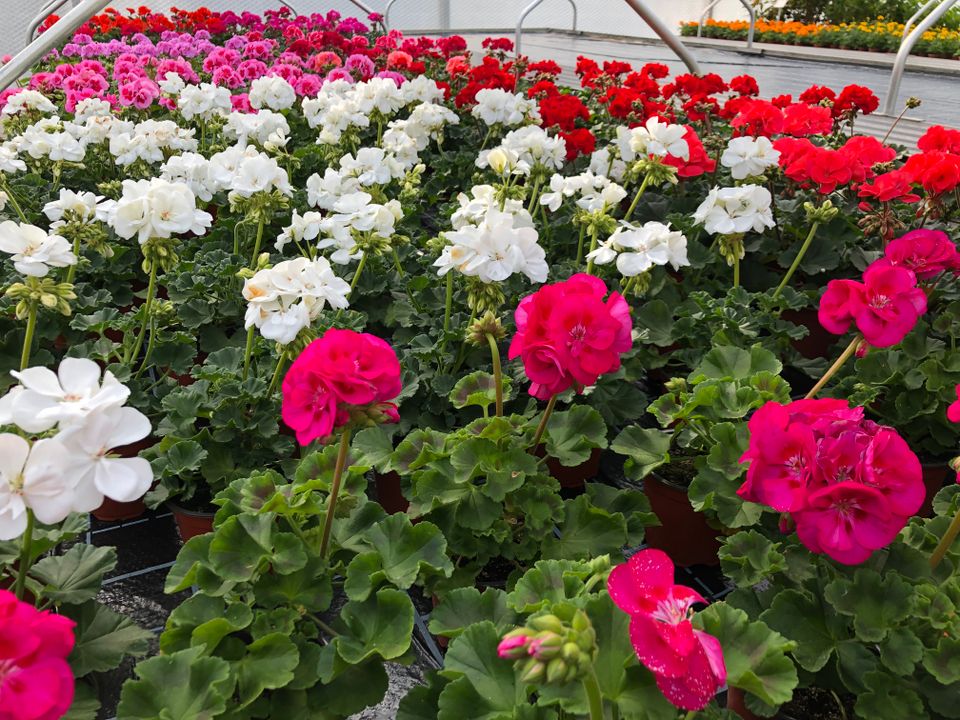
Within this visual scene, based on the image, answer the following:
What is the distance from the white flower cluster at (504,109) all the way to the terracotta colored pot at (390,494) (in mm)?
1820

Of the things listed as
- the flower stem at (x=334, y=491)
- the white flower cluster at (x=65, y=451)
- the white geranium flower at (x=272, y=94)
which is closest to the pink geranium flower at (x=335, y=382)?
the flower stem at (x=334, y=491)

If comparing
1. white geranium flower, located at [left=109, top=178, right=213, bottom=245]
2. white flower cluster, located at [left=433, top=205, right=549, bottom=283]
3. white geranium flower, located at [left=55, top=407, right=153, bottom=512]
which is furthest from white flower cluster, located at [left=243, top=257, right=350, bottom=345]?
white geranium flower, located at [left=55, top=407, right=153, bottom=512]

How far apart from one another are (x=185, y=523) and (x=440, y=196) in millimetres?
2089

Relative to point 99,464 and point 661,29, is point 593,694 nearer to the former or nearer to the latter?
point 99,464

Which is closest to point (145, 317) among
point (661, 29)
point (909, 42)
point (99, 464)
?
point (99, 464)

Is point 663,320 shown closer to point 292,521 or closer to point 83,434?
point 292,521

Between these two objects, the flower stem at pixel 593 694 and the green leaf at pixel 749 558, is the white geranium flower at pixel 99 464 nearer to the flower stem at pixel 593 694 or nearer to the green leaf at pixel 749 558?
the flower stem at pixel 593 694

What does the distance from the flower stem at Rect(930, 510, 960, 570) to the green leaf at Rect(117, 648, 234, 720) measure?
3.22ft

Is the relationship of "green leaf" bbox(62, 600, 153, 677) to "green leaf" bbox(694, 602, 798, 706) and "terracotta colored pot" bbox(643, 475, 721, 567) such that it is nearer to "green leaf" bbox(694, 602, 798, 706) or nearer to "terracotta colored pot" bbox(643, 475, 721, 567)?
"green leaf" bbox(694, 602, 798, 706)

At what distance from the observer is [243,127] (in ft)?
8.63

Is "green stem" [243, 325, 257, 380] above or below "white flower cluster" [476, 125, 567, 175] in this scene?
below

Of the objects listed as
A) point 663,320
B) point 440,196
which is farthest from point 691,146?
point 440,196

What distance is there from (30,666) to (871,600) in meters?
1.00

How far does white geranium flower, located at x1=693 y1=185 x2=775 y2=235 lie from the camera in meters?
1.89
